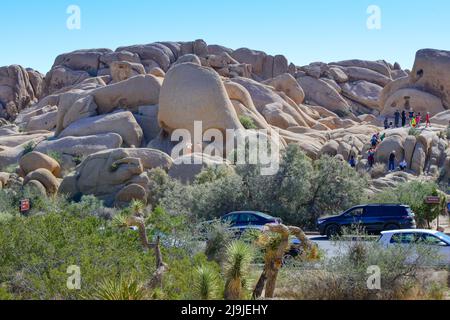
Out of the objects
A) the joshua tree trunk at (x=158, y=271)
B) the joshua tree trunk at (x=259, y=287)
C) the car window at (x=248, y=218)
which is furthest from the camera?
the car window at (x=248, y=218)

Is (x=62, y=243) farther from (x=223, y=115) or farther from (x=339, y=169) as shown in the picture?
(x=223, y=115)

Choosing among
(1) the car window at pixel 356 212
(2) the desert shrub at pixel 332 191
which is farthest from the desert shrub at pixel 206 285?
(2) the desert shrub at pixel 332 191

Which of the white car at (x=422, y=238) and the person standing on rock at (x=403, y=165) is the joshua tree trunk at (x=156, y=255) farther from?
A: the person standing on rock at (x=403, y=165)

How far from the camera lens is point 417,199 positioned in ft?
88.4

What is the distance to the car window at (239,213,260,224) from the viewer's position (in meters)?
20.6

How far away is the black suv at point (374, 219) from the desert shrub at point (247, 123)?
18222 mm

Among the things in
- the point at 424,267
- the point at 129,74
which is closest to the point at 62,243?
the point at 424,267

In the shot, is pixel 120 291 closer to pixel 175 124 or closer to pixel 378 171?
pixel 378 171

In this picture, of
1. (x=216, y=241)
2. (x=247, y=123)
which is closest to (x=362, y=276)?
(x=216, y=241)

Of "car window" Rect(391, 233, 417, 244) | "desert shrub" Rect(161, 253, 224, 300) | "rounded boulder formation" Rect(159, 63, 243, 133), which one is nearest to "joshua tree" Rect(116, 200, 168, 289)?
"desert shrub" Rect(161, 253, 224, 300)

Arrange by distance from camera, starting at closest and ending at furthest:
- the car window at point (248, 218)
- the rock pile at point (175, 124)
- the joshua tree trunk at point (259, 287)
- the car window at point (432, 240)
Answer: the joshua tree trunk at point (259, 287) → the car window at point (432, 240) → the car window at point (248, 218) → the rock pile at point (175, 124)

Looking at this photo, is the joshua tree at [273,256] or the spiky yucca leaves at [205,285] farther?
the joshua tree at [273,256]

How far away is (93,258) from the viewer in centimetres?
1266

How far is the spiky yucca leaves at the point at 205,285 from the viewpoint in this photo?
1120 cm
